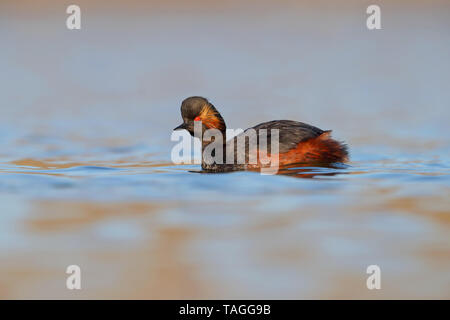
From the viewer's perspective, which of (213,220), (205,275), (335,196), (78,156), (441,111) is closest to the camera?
(205,275)

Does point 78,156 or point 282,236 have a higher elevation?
point 78,156

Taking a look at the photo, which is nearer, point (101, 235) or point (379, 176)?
point (101, 235)

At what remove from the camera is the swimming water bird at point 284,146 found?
7223mm

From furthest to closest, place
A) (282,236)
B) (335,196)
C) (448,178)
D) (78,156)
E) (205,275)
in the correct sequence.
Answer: (78,156)
(448,178)
(335,196)
(282,236)
(205,275)

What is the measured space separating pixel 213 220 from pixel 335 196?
1318mm

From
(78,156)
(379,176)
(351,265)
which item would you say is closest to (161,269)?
(351,265)

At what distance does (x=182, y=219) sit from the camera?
15.8ft

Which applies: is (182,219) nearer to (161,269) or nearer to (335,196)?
(161,269)

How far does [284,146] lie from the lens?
23.6ft

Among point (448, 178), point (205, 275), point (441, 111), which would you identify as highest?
point (441, 111)

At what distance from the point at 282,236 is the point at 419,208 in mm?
1412

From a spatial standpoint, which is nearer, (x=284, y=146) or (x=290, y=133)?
(x=284, y=146)

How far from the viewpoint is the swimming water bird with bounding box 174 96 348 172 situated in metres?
7.22

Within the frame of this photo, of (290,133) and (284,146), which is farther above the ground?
(290,133)
